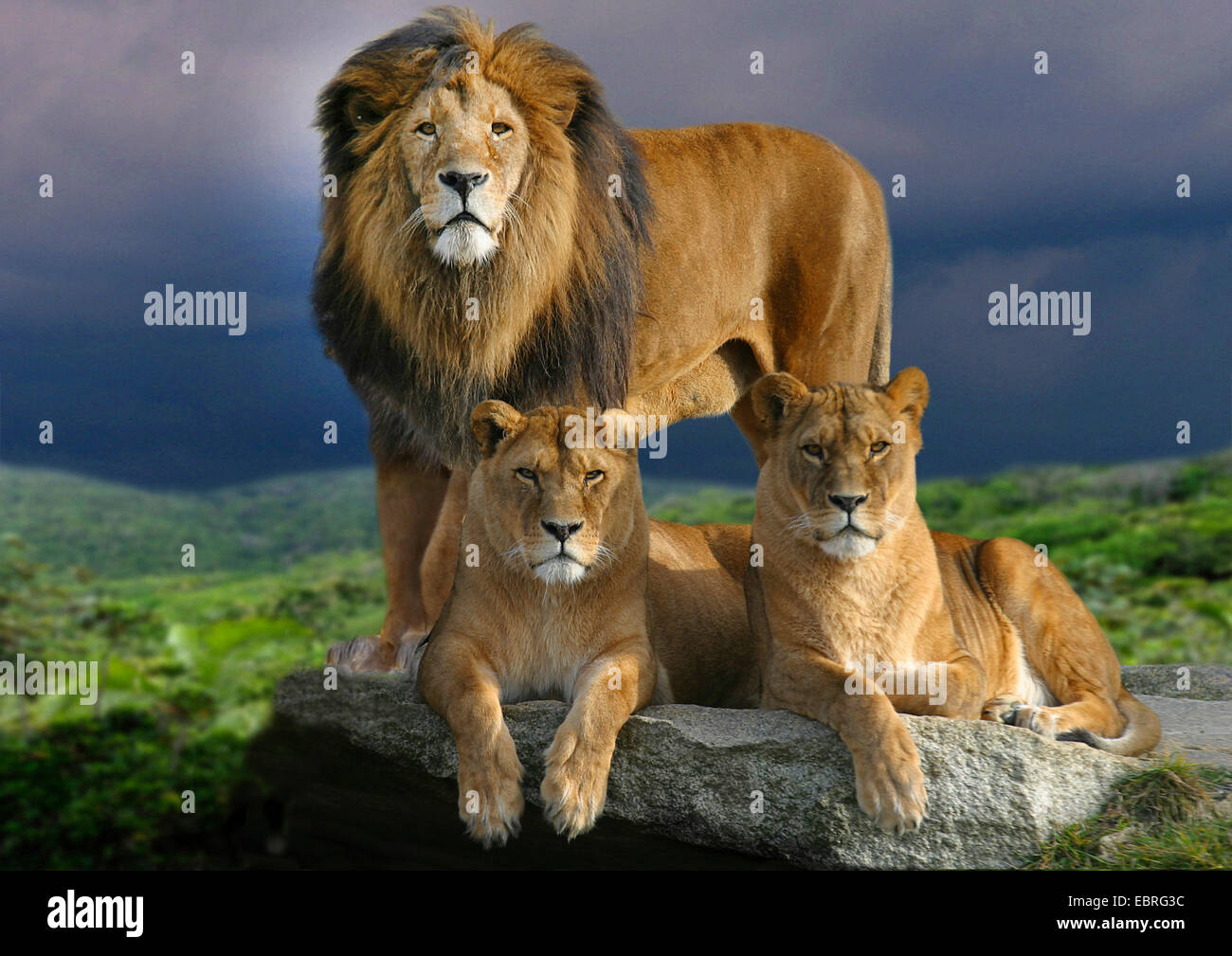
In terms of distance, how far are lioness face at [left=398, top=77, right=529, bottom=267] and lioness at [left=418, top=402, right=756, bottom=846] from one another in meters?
0.66

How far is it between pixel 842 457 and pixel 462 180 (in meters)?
1.50

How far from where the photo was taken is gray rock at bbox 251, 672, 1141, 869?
3.58 metres

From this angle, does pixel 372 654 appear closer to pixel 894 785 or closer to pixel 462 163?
pixel 462 163

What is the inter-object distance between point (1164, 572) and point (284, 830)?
28.7ft

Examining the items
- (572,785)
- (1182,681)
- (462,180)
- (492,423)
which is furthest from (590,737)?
(1182,681)

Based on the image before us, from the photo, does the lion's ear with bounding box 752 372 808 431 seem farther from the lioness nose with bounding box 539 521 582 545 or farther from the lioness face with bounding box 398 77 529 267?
the lioness face with bounding box 398 77 529 267

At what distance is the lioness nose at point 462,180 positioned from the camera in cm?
414

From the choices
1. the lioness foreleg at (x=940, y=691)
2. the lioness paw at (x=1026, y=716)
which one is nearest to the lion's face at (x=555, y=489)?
the lioness foreleg at (x=940, y=691)

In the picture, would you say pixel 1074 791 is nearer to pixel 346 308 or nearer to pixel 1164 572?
pixel 346 308

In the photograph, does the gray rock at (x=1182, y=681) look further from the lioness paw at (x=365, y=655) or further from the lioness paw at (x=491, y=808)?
the lioness paw at (x=491, y=808)

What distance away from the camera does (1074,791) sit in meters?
3.71

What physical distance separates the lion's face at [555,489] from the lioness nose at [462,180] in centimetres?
73

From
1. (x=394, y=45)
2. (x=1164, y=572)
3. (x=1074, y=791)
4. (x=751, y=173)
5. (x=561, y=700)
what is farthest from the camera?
(x=1164, y=572)

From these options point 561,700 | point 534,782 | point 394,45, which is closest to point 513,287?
point 394,45
